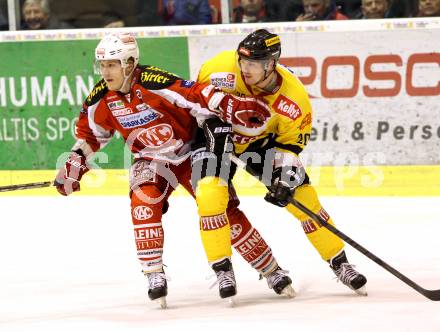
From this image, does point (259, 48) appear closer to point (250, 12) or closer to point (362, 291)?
point (362, 291)

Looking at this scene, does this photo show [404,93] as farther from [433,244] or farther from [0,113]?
[0,113]

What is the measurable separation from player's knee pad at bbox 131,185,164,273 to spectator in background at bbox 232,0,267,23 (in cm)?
375

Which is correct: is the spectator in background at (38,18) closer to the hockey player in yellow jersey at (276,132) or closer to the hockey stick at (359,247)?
the hockey player in yellow jersey at (276,132)

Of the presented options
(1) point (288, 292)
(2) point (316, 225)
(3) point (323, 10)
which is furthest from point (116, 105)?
(3) point (323, 10)

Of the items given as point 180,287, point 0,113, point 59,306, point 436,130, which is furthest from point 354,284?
point 0,113

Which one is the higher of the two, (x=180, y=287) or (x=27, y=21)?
(x=27, y=21)

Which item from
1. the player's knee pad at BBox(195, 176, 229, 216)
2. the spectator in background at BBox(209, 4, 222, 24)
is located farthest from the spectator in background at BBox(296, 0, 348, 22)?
the player's knee pad at BBox(195, 176, 229, 216)

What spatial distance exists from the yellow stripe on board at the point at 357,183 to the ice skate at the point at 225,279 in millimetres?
3324

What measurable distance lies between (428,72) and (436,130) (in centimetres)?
44

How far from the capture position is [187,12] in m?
9.50

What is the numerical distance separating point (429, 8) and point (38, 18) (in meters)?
3.10

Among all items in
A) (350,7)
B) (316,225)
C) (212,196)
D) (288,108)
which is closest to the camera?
(212,196)

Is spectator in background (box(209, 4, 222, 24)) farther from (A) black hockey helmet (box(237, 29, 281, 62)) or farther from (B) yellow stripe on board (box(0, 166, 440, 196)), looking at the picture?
(A) black hockey helmet (box(237, 29, 281, 62))

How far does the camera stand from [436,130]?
29.6 ft
